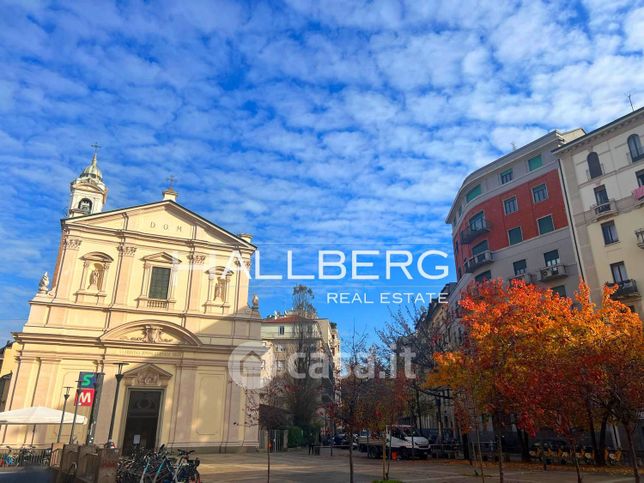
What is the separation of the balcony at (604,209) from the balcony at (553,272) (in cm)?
386

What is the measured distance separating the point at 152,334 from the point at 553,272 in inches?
1074

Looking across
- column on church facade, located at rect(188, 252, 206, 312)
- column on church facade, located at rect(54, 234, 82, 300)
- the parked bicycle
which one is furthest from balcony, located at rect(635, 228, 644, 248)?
column on church facade, located at rect(54, 234, 82, 300)

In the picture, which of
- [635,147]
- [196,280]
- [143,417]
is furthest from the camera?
[196,280]

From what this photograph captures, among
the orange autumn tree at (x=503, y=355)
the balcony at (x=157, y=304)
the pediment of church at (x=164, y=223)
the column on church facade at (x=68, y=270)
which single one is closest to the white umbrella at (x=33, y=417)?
the column on church facade at (x=68, y=270)

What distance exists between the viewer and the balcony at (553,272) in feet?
104

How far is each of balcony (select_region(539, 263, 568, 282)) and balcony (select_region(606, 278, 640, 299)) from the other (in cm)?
413

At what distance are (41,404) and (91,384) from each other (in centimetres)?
884

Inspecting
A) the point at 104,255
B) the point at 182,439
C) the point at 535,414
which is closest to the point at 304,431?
the point at 182,439

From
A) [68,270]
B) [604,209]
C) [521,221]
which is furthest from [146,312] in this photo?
[604,209]

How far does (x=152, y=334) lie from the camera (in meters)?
30.5

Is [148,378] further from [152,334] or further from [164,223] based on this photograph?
[164,223]

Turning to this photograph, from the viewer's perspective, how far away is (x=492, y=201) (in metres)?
38.6

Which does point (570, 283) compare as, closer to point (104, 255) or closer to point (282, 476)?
point (282, 476)

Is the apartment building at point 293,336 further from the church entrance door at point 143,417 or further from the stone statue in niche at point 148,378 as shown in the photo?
the church entrance door at point 143,417
